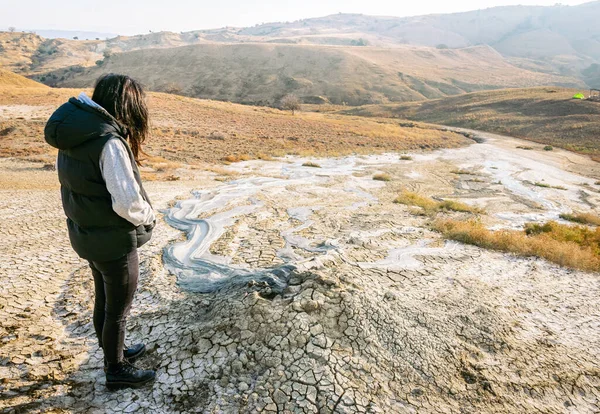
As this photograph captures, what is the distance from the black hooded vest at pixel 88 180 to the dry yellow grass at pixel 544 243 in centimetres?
636

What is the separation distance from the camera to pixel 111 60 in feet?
300

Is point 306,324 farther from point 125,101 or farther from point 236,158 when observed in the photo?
point 236,158

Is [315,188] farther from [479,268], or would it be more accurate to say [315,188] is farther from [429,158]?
[429,158]

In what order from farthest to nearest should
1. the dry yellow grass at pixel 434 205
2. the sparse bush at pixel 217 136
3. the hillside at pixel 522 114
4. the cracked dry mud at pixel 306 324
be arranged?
the hillside at pixel 522 114 < the sparse bush at pixel 217 136 < the dry yellow grass at pixel 434 205 < the cracked dry mud at pixel 306 324

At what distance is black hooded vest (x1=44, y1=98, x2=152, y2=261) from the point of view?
6.79 ft

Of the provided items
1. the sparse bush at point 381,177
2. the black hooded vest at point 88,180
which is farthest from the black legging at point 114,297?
A: the sparse bush at point 381,177

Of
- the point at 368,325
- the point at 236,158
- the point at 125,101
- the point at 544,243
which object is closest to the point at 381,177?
the point at 236,158

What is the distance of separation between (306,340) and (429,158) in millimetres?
21365

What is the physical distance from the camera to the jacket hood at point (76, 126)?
6.73ft

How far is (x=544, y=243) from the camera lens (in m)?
6.83

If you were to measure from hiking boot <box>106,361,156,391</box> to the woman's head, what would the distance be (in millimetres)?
1731

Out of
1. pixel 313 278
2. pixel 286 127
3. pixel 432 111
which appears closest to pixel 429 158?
pixel 286 127

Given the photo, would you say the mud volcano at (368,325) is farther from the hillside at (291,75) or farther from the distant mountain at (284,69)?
the distant mountain at (284,69)

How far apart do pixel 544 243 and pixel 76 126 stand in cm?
762
